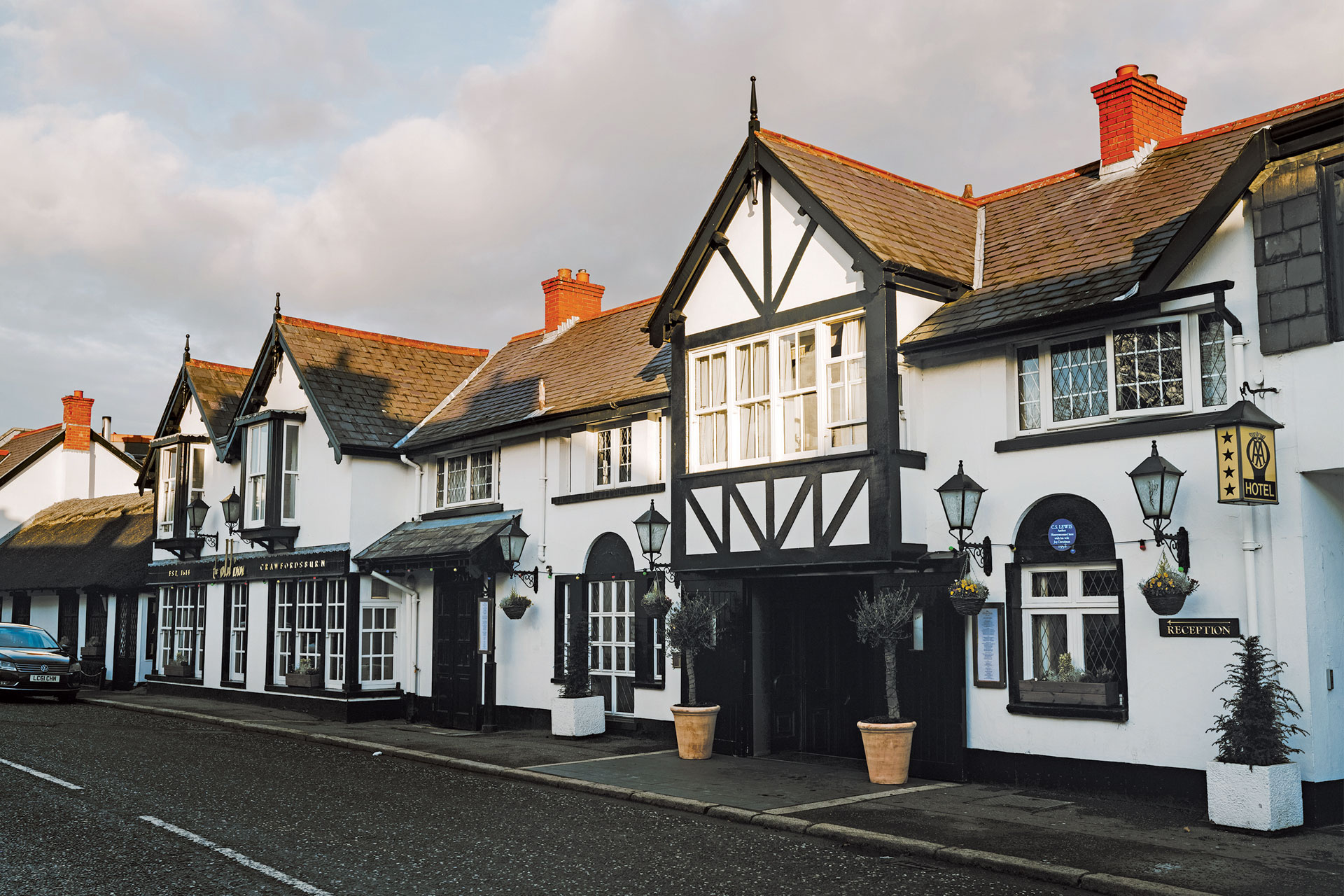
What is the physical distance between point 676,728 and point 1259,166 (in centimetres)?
952

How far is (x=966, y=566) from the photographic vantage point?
519 inches

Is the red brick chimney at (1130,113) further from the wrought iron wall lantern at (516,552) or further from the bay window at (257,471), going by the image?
the bay window at (257,471)

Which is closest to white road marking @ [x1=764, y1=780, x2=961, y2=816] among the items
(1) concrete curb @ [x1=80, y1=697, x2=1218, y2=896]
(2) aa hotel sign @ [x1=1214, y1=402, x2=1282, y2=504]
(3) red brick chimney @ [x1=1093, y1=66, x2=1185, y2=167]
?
(1) concrete curb @ [x1=80, y1=697, x2=1218, y2=896]

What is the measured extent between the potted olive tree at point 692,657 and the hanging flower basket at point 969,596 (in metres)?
3.96

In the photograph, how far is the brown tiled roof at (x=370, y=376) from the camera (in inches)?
902

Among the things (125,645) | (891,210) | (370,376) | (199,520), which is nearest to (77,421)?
(125,645)

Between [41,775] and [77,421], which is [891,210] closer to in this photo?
[41,775]

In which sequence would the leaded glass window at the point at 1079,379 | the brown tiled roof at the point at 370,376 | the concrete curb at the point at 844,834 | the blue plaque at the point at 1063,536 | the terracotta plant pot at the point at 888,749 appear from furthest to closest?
the brown tiled roof at the point at 370,376 < the terracotta plant pot at the point at 888,749 < the leaded glass window at the point at 1079,379 < the blue plaque at the point at 1063,536 < the concrete curb at the point at 844,834

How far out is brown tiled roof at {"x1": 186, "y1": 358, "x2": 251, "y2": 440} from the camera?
2692 cm

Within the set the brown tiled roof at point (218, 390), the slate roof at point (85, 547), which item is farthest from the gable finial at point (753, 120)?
the slate roof at point (85, 547)

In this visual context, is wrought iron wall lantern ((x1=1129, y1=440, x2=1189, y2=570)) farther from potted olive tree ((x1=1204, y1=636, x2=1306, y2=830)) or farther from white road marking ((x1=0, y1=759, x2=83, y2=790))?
white road marking ((x1=0, y1=759, x2=83, y2=790))

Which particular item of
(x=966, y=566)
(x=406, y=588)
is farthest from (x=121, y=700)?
(x=966, y=566)

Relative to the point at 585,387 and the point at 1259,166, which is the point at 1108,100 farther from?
the point at 585,387

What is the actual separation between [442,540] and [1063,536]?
11422 millimetres
